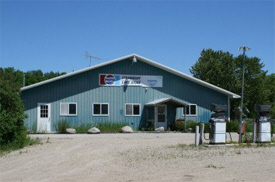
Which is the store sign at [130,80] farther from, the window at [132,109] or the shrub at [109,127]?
the shrub at [109,127]

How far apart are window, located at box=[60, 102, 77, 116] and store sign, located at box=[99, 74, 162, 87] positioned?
2.62m

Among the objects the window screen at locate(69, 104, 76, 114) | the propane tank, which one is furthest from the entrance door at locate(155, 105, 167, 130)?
the propane tank

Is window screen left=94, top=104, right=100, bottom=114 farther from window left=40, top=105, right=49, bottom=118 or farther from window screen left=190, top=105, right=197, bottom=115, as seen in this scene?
window screen left=190, top=105, right=197, bottom=115

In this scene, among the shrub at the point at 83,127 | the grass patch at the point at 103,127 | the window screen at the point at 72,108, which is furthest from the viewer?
the window screen at the point at 72,108

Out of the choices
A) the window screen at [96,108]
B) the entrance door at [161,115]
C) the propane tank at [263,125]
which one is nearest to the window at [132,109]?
the entrance door at [161,115]

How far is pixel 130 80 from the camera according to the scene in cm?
3020

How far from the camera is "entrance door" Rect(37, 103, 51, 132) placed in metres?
28.1

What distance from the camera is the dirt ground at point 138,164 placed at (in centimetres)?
1001

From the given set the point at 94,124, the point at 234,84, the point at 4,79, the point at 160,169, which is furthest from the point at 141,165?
the point at 234,84

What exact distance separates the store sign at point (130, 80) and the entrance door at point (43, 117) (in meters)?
4.23

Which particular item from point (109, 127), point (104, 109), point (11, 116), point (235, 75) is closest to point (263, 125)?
point (11, 116)

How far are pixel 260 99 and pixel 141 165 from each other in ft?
144

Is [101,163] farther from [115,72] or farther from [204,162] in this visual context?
[115,72]

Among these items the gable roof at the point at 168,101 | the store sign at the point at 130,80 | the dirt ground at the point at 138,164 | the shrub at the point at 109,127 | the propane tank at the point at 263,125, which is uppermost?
the store sign at the point at 130,80
